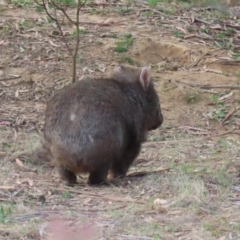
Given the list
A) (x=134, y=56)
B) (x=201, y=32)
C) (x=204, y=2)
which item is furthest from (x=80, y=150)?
(x=204, y=2)

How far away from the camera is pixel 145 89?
8.44 meters

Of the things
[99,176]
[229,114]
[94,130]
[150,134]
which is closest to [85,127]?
[94,130]

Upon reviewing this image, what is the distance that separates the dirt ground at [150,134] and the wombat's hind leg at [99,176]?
0.09 meters

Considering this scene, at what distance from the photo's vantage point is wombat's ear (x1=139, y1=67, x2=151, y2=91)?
27.6ft

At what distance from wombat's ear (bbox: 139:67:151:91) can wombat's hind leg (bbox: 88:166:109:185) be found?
3.69 feet

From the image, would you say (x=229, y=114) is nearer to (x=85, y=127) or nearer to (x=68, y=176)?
(x=68, y=176)

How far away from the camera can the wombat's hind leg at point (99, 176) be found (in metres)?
7.64

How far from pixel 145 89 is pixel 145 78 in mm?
110

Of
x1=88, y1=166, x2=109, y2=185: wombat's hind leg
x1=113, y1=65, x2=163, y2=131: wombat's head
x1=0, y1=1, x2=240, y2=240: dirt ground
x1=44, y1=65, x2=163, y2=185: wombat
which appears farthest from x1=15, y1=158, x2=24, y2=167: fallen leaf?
x1=113, y1=65, x2=163, y2=131: wombat's head

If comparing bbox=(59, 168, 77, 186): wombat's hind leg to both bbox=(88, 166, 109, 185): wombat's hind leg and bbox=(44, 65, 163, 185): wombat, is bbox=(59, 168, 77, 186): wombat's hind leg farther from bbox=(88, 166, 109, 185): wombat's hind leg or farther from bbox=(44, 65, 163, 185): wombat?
bbox=(88, 166, 109, 185): wombat's hind leg

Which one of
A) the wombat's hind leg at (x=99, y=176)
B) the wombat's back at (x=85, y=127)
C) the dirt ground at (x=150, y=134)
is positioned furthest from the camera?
the wombat's hind leg at (x=99, y=176)

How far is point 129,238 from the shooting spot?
19.2ft

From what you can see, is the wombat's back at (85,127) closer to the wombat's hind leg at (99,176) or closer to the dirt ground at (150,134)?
the wombat's hind leg at (99,176)

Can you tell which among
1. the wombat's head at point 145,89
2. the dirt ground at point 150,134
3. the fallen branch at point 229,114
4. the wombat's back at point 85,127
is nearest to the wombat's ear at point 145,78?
the wombat's head at point 145,89
